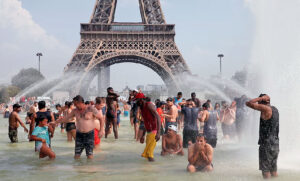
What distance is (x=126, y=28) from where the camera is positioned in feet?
190

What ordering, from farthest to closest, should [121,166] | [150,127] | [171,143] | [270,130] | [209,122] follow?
[209,122] → [171,143] → [150,127] → [121,166] → [270,130]

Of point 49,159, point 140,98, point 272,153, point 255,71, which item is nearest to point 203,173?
point 272,153

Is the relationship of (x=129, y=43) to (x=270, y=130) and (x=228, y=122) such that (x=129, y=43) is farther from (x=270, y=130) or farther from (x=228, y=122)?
(x=270, y=130)

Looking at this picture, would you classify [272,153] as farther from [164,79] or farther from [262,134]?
[164,79]

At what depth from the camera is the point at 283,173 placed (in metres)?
8.48

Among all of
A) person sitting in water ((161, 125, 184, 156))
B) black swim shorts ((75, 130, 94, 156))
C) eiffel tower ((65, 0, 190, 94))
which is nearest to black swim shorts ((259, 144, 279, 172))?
person sitting in water ((161, 125, 184, 156))

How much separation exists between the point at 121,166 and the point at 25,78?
98659 millimetres

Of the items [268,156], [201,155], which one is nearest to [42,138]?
[201,155]

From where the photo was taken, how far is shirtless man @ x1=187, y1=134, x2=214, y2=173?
8.66m

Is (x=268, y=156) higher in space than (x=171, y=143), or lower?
higher

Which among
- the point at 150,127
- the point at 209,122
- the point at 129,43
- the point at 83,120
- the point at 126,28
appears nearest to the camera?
the point at 150,127

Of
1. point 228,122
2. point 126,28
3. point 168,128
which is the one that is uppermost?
point 126,28

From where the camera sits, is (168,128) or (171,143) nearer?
(168,128)

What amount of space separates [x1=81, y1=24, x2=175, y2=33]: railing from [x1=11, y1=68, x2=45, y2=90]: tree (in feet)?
156
